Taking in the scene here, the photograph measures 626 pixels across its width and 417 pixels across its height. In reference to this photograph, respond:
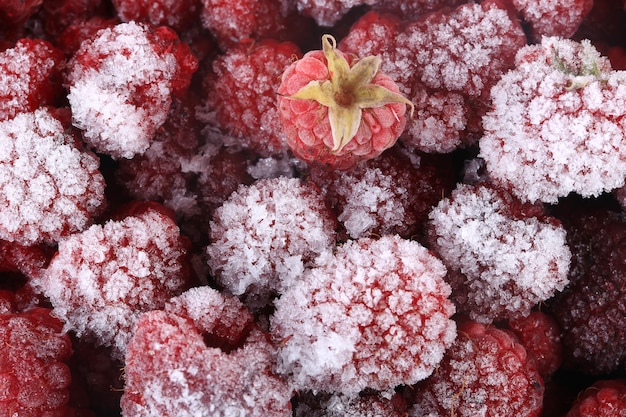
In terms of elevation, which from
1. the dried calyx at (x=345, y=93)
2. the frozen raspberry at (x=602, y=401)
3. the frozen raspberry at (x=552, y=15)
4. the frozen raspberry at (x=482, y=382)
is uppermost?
the dried calyx at (x=345, y=93)

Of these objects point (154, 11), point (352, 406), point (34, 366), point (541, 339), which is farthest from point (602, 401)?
point (154, 11)

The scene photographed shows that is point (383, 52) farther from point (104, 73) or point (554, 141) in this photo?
point (104, 73)

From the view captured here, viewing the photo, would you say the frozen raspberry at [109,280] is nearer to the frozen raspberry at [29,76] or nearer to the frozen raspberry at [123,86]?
the frozen raspberry at [123,86]

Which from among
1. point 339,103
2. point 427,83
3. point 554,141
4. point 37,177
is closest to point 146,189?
point 37,177

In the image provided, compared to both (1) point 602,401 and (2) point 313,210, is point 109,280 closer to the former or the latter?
(2) point 313,210

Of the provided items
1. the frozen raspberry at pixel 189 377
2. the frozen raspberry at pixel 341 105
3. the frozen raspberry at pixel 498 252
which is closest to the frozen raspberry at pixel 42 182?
the frozen raspberry at pixel 189 377
